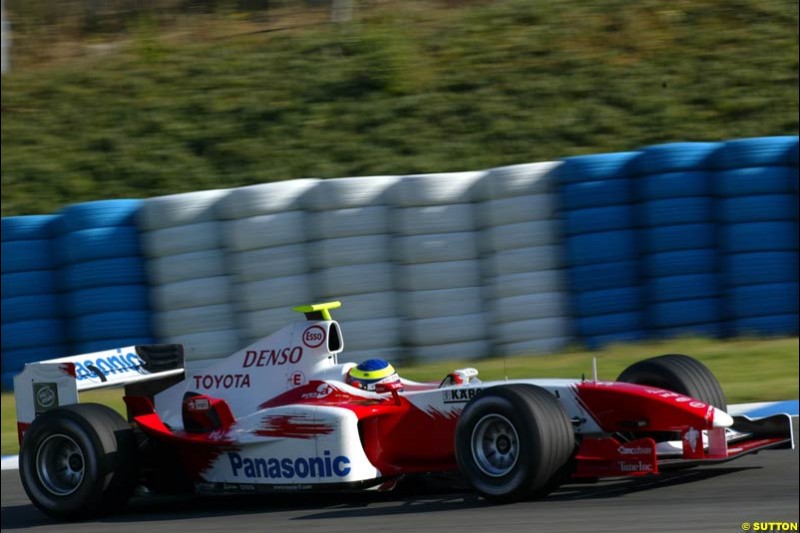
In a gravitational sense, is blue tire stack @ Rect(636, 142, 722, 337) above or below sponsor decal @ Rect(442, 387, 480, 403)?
above

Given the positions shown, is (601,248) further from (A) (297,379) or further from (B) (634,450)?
(B) (634,450)

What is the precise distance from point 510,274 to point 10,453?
13.8 ft

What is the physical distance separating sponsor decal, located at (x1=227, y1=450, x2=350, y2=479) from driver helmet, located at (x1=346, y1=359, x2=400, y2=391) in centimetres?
47

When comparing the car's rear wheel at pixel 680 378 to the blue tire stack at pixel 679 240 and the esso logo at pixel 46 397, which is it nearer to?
the esso logo at pixel 46 397

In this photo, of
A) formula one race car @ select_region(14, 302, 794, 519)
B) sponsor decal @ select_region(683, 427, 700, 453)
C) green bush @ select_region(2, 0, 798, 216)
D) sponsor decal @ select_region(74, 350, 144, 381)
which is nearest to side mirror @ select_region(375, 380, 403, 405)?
formula one race car @ select_region(14, 302, 794, 519)

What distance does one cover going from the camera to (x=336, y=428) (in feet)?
20.3

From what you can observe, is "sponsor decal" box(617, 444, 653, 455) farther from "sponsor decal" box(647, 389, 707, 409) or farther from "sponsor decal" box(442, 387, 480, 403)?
"sponsor decal" box(442, 387, 480, 403)

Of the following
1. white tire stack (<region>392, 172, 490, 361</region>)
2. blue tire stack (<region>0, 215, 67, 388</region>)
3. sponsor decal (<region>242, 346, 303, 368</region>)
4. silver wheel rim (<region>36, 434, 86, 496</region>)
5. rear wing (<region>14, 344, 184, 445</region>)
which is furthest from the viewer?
blue tire stack (<region>0, 215, 67, 388</region>)

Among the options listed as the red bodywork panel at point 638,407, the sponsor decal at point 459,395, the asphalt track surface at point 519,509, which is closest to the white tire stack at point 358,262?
the asphalt track surface at point 519,509

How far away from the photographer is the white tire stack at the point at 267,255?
1049cm

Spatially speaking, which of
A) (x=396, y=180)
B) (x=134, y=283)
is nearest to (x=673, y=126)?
(x=396, y=180)

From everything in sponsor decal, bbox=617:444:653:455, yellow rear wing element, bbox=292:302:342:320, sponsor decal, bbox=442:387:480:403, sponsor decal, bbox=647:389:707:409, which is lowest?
sponsor decal, bbox=617:444:653:455

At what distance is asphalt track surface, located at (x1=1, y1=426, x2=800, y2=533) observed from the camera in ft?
17.1

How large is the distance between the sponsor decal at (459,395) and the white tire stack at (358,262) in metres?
4.21
